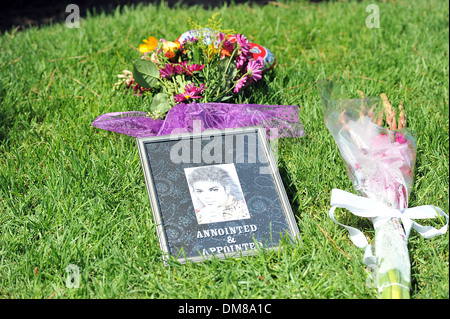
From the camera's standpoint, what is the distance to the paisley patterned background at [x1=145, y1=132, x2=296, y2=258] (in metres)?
1.74

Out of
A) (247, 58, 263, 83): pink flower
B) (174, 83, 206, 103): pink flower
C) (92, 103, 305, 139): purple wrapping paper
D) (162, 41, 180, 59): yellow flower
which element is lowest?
(92, 103, 305, 139): purple wrapping paper

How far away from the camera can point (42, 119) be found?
2.57 meters

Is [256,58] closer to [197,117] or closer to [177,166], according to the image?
[197,117]

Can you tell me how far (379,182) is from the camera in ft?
6.05

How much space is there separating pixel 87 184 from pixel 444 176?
1.50 meters

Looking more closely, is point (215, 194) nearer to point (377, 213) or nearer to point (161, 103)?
point (377, 213)

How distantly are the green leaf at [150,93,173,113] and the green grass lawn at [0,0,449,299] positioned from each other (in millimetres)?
208

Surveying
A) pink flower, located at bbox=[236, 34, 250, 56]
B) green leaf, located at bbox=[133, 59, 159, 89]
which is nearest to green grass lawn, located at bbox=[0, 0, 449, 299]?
green leaf, located at bbox=[133, 59, 159, 89]

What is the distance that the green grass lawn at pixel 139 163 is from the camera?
5.38ft

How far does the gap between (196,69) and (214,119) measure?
0.28 metres

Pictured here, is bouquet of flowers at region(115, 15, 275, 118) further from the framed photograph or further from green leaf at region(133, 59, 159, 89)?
the framed photograph

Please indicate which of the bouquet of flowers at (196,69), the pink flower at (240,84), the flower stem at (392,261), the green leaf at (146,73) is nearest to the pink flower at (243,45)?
the bouquet of flowers at (196,69)

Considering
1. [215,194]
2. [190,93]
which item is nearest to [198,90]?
[190,93]

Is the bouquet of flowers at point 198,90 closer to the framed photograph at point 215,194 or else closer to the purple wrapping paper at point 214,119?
the purple wrapping paper at point 214,119
